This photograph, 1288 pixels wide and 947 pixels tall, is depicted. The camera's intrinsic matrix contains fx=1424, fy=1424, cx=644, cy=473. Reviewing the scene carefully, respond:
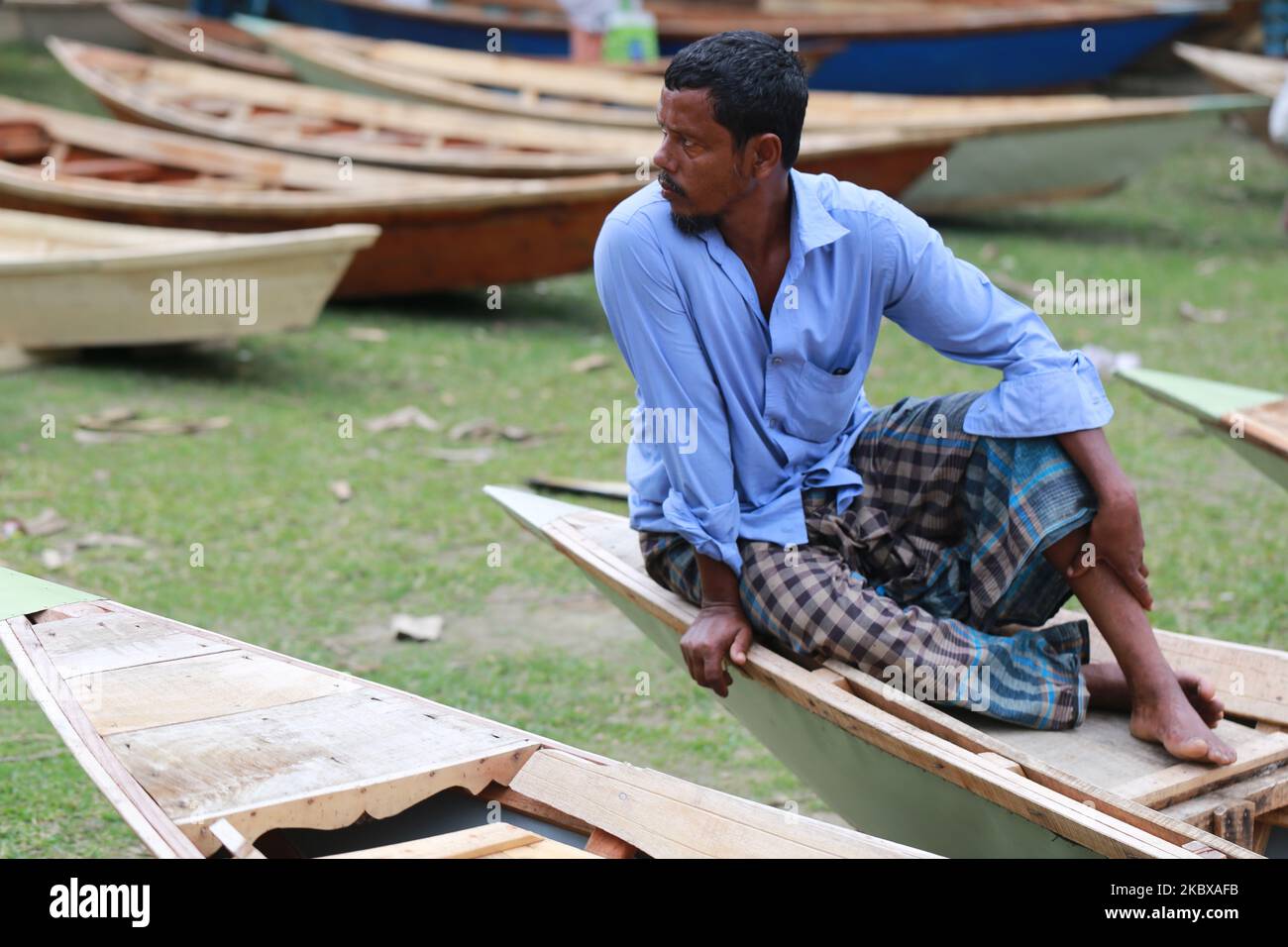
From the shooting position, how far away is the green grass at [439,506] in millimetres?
3543

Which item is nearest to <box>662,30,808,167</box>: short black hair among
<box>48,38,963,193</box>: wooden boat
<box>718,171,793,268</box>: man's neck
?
<box>718,171,793,268</box>: man's neck

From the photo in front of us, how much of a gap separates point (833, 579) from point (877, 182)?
17.9 feet

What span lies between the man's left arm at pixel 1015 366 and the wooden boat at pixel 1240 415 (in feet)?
3.41

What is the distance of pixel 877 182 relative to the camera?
299 inches

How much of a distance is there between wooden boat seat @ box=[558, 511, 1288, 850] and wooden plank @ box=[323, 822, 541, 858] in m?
0.62

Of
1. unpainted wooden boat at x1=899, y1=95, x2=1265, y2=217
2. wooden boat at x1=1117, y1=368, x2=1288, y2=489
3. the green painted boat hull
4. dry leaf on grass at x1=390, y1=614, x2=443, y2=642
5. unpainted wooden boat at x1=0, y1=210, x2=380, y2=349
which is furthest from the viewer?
unpainted wooden boat at x1=899, y1=95, x2=1265, y2=217

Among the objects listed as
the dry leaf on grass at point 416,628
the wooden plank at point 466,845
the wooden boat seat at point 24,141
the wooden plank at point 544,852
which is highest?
the wooden boat seat at point 24,141

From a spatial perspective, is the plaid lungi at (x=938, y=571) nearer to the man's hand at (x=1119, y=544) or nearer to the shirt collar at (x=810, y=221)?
the man's hand at (x=1119, y=544)

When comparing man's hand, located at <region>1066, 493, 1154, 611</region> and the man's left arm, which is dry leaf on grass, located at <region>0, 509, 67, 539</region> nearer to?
the man's left arm

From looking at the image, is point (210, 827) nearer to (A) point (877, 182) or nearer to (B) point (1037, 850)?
(B) point (1037, 850)

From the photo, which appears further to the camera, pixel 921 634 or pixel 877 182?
pixel 877 182

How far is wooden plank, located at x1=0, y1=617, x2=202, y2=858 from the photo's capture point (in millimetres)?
1899

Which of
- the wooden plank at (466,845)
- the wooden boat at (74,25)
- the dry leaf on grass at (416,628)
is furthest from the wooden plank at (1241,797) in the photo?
the wooden boat at (74,25)
